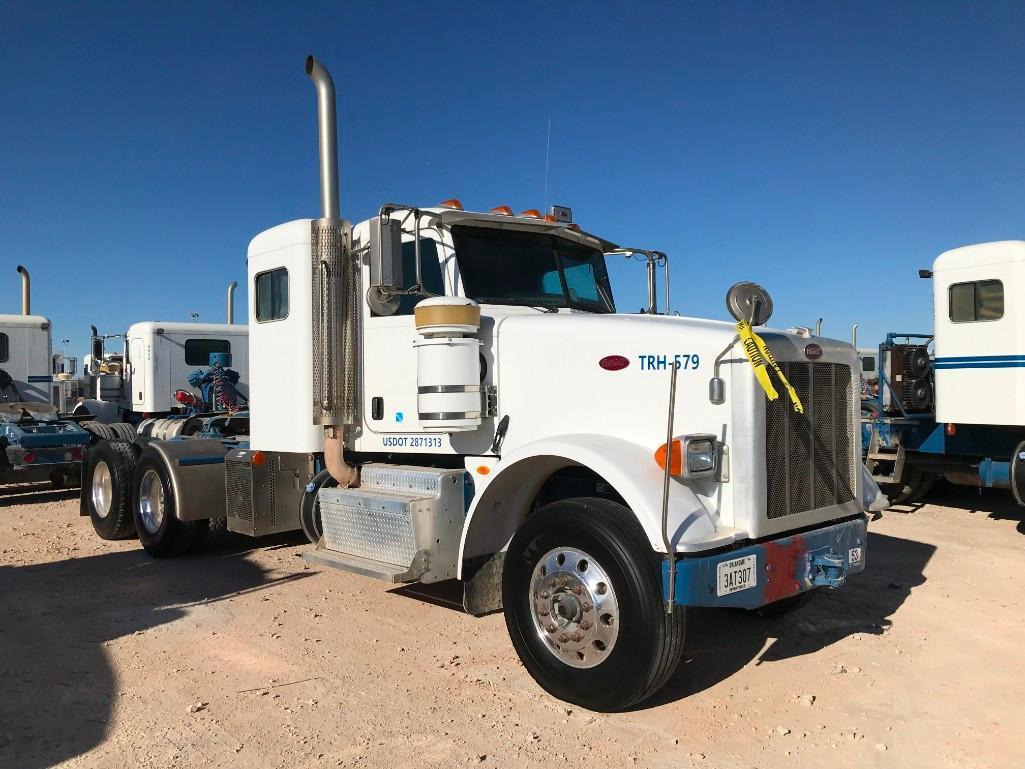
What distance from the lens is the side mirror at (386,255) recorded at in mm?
4949

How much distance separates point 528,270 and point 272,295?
2.07 metres

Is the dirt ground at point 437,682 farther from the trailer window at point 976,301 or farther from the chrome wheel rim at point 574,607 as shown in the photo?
the trailer window at point 976,301

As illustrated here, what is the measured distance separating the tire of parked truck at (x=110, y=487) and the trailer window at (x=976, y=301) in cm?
936

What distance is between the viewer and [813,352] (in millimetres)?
4430

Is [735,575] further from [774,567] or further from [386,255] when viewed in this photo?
[386,255]

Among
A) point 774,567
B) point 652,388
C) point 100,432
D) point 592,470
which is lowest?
point 774,567

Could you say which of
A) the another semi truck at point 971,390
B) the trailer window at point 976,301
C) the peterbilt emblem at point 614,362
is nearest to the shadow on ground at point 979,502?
the another semi truck at point 971,390

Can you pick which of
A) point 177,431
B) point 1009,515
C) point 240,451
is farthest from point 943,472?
point 177,431

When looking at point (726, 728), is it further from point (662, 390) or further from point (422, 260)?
point (422, 260)

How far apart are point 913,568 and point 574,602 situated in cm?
440

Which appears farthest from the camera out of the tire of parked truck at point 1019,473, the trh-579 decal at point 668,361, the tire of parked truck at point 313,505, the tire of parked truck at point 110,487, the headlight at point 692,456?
the tire of parked truck at point 1019,473

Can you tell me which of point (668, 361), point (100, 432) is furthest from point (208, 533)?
point (100, 432)

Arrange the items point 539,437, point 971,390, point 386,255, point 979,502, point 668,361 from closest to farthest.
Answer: point 668,361, point 539,437, point 386,255, point 971,390, point 979,502

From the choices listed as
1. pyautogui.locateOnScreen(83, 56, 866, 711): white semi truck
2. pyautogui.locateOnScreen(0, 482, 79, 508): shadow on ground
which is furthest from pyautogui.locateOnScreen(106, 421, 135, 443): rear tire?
pyautogui.locateOnScreen(83, 56, 866, 711): white semi truck
